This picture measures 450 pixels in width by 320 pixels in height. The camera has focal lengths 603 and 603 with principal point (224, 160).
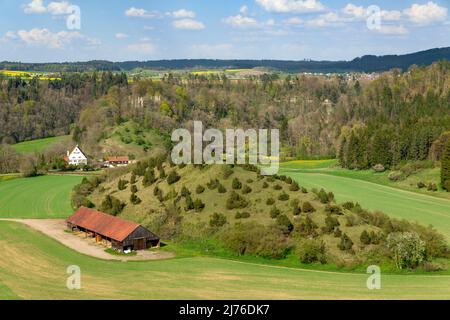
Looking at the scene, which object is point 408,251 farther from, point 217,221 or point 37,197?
point 37,197

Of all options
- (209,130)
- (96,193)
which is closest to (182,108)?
(209,130)

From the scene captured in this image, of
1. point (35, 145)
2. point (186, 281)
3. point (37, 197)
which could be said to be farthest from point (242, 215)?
point (35, 145)

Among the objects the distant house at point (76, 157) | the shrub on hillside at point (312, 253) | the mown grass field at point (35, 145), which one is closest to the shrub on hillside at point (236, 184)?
the shrub on hillside at point (312, 253)

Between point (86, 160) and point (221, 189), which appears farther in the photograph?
point (86, 160)

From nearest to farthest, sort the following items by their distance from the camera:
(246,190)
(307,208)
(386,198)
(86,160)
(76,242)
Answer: (76,242) → (307,208) → (246,190) → (386,198) → (86,160)

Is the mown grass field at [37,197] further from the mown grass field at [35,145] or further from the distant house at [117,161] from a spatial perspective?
the mown grass field at [35,145]

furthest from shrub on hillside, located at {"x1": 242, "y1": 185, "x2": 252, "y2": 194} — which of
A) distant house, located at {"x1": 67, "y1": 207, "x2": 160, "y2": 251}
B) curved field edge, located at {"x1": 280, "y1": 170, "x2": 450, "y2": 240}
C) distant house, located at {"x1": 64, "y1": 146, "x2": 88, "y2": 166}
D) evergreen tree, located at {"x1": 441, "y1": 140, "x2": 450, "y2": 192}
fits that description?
distant house, located at {"x1": 64, "y1": 146, "x2": 88, "y2": 166}

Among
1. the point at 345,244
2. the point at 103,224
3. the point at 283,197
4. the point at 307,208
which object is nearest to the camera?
the point at 345,244
